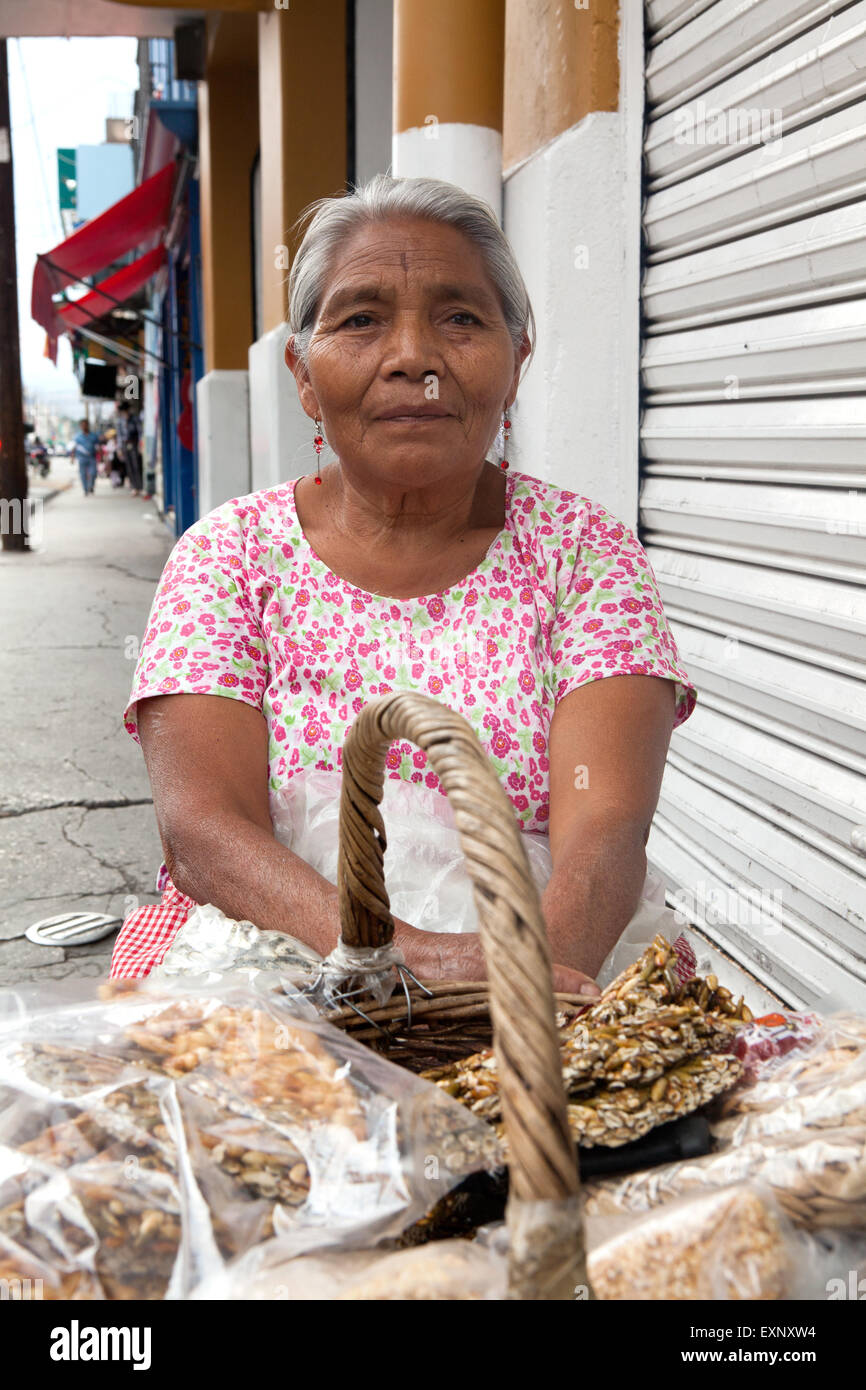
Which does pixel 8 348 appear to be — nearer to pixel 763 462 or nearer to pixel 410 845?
pixel 763 462

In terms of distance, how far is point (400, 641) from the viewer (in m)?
1.89

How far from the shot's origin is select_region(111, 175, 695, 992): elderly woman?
1.72m

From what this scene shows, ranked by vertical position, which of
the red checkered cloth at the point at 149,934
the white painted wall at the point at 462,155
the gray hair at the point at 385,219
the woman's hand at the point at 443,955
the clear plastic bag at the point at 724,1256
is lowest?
the red checkered cloth at the point at 149,934

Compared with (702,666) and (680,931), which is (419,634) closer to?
(680,931)

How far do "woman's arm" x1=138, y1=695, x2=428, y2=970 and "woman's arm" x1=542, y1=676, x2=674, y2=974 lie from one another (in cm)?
23

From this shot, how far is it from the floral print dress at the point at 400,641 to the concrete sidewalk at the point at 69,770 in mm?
1487

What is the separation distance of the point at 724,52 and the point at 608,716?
5.93 ft

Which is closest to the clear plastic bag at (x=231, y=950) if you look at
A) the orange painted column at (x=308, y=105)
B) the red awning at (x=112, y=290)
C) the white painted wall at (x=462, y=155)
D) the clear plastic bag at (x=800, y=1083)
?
the clear plastic bag at (x=800, y=1083)

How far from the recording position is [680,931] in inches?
69.2

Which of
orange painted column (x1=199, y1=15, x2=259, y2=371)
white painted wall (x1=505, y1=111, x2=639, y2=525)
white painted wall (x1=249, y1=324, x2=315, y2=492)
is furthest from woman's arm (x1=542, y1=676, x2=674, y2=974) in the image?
orange painted column (x1=199, y1=15, x2=259, y2=371)

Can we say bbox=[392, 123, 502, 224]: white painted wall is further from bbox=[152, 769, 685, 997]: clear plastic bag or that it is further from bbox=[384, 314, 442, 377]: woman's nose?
bbox=[152, 769, 685, 997]: clear plastic bag

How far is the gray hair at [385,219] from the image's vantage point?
182cm

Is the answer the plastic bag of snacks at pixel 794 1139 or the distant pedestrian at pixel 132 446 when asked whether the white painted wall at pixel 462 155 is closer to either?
the plastic bag of snacks at pixel 794 1139

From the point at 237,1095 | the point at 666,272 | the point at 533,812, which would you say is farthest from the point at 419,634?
the point at 666,272
